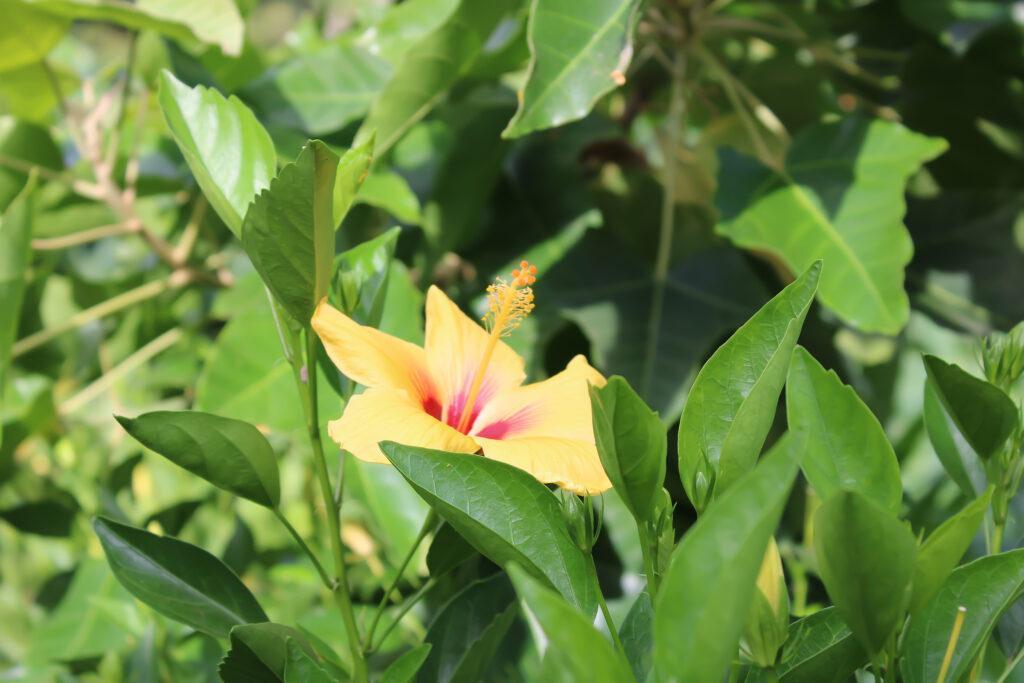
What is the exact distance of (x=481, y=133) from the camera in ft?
2.86

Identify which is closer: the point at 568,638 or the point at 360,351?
the point at 568,638

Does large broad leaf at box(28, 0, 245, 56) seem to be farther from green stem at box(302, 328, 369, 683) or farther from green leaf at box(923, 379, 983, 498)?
green leaf at box(923, 379, 983, 498)

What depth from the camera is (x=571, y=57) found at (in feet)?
2.11

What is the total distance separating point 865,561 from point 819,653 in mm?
74

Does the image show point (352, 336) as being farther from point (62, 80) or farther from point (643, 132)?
point (643, 132)

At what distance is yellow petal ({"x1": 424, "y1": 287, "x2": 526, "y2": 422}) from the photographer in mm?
522

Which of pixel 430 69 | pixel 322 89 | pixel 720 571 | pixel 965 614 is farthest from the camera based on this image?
pixel 322 89

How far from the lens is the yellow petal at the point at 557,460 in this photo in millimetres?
401

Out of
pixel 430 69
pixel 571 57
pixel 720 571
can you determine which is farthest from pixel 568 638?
pixel 430 69

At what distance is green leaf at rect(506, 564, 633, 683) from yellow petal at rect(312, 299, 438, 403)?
169 mm

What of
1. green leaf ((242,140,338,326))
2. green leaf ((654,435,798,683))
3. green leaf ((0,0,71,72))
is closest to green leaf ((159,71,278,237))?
green leaf ((242,140,338,326))

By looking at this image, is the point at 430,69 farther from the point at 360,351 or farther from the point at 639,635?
the point at 639,635

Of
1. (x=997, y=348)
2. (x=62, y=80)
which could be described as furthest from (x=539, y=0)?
(x=62, y=80)

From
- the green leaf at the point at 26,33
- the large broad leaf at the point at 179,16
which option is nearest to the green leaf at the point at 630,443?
the large broad leaf at the point at 179,16
